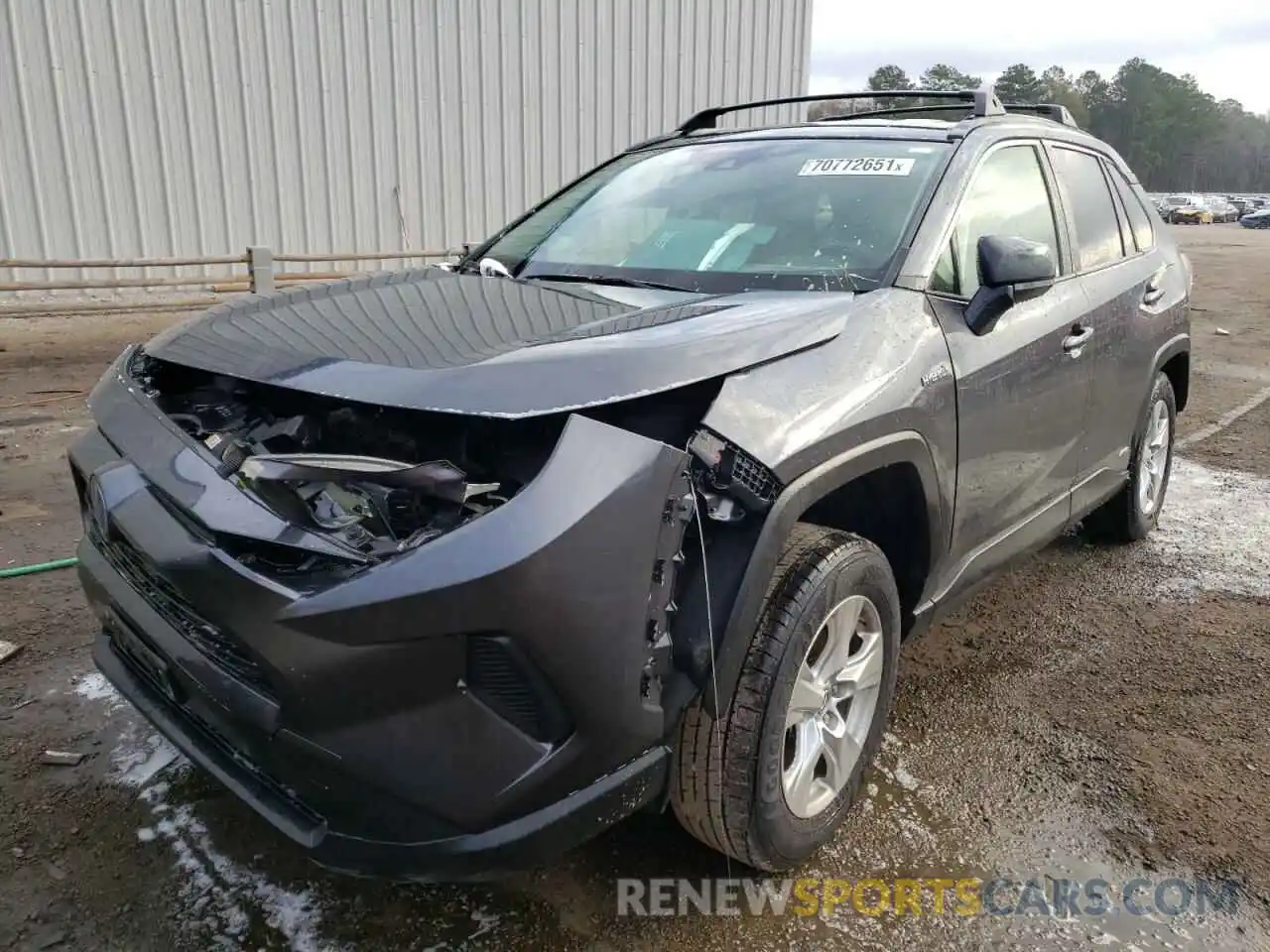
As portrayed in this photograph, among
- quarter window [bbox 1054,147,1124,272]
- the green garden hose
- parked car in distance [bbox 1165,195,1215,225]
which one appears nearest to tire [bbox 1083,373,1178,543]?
quarter window [bbox 1054,147,1124,272]

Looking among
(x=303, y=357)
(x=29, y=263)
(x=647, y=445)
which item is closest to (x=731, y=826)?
(x=647, y=445)

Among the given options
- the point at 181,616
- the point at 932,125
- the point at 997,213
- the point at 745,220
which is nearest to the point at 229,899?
the point at 181,616

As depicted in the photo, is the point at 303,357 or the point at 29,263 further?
the point at 29,263

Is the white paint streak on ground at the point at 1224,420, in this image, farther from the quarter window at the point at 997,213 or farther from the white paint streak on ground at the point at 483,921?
the white paint streak on ground at the point at 483,921

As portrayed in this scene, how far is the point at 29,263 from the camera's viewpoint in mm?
10320

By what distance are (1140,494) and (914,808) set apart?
2.52 metres

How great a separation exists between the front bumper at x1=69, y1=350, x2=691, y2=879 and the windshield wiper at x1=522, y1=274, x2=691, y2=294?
1134 millimetres

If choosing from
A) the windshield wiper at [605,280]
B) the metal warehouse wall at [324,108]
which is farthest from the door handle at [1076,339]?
the metal warehouse wall at [324,108]

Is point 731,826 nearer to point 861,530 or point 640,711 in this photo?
point 640,711

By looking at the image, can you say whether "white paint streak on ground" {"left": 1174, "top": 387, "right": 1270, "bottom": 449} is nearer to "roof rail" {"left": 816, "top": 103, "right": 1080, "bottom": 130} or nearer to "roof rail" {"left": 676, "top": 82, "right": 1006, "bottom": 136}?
"roof rail" {"left": 816, "top": 103, "right": 1080, "bottom": 130}

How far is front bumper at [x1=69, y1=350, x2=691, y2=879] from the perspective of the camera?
163 cm

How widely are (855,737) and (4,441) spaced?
5898 mm

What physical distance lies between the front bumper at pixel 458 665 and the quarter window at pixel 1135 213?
329 cm

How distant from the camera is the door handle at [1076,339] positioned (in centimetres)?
318
